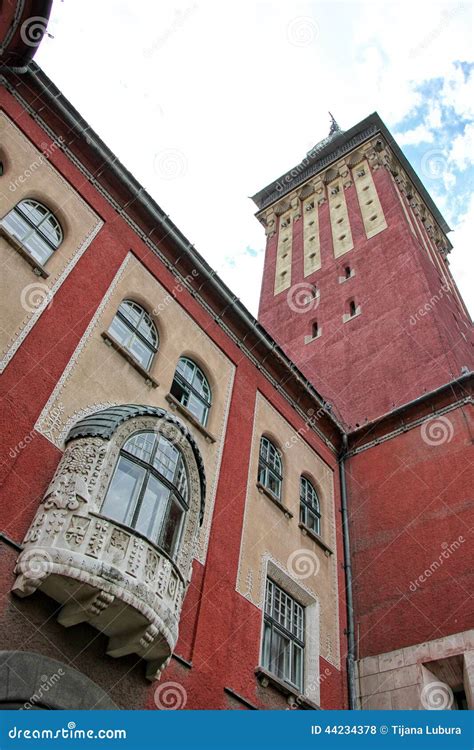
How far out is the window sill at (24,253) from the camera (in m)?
12.1

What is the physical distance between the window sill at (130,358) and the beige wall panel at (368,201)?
20.4 meters

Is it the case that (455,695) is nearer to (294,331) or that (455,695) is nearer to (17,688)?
(17,688)

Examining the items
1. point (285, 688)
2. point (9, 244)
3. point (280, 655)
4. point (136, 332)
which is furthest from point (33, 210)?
point (285, 688)

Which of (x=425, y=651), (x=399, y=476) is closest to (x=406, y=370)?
(x=399, y=476)

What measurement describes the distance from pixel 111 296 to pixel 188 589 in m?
6.49

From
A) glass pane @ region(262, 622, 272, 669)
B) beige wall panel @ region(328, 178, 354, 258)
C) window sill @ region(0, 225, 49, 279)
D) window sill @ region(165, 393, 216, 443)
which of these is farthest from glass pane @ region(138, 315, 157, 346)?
beige wall panel @ region(328, 178, 354, 258)

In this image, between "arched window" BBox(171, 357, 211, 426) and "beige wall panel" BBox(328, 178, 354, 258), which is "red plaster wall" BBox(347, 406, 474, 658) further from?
"beige wall panel" BBox(328, 178, 354, 258)

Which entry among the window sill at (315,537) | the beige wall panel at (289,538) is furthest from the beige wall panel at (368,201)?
the window sill at (315,537)

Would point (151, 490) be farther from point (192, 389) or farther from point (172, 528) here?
point (192, 389)

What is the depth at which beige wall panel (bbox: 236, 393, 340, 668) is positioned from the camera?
47.5 ft

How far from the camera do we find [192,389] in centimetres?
1573

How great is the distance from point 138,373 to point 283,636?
22.2 feet

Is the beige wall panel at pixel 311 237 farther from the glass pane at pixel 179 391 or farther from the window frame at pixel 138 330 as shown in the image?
the glass pane at pixel 179 391

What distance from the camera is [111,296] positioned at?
14219 millimetres
